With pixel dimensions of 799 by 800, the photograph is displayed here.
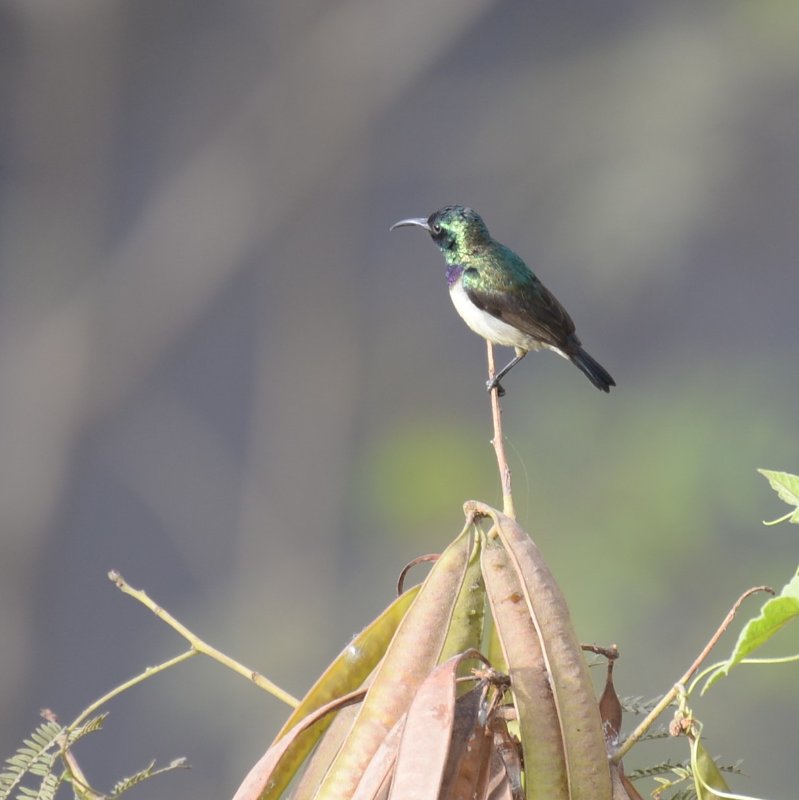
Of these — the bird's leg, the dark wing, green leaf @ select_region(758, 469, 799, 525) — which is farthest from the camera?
the dark wing

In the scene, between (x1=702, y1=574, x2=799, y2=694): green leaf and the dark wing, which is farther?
the dark wing

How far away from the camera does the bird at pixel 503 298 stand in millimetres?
2564

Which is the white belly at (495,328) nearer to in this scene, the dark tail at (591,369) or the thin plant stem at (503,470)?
the dark tail at (591,369)

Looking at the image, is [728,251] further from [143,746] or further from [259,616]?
[143,746]

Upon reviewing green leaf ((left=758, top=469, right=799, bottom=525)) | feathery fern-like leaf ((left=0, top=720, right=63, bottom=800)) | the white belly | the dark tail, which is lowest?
green leaf ((left=758, top=469, right=799, bottom=525))

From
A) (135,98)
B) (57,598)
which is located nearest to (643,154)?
(135,98)

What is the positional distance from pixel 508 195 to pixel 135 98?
2.23 m

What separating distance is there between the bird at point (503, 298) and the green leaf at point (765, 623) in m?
1.69

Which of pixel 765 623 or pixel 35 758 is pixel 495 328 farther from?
pixel 765 623

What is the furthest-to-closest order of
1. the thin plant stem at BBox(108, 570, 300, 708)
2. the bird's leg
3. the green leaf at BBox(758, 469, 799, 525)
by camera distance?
the bird's leg, the thin plant stem at BBox(108, 570, 300, 708), the green leaf at BBox(758, 469, 799, 525)

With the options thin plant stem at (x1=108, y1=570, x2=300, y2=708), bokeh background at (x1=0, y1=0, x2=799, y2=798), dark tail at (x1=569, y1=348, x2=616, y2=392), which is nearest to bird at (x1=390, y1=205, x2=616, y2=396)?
dark tail at (x1=569, y1=348, x2=616, y2=392)

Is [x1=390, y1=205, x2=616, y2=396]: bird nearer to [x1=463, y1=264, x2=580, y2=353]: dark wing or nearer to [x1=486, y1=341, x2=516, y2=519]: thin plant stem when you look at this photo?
[x1=463, y1=264, x2=580, y2=353]: dark wing

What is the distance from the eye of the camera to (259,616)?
20.6 feet

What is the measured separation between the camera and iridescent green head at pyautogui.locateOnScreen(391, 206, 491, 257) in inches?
97.3
